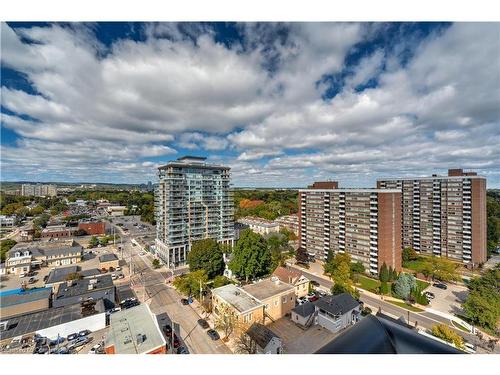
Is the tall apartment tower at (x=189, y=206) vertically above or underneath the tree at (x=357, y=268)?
above

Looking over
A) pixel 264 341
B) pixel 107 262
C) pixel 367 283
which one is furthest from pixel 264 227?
pixel 264 341

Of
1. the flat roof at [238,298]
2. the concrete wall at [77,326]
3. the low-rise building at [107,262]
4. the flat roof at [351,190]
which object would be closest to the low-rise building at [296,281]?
the flat roof at [238,298]

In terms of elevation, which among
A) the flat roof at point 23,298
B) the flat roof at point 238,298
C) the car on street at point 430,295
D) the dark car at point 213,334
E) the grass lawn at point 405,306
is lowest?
the car on street at point 430,295

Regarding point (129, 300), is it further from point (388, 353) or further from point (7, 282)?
point (388, 353)

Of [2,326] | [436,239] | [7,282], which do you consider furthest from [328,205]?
[7,282]

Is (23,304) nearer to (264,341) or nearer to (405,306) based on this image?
(264,341)

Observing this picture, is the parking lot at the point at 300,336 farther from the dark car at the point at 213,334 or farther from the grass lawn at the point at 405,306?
the grass lawn at the point at 405,306

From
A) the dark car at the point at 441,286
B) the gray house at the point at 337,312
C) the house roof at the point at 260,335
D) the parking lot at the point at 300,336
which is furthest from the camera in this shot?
the dark car at the point at 441,286
